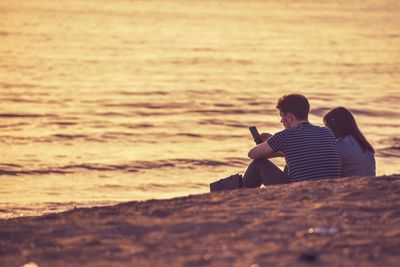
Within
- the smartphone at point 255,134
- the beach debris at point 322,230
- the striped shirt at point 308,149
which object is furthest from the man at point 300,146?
the beach debris at point 322,230

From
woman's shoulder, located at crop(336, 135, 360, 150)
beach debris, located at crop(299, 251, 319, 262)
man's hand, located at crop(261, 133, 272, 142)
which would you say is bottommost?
beach debris, located at crop(299, 251, 319, 262)

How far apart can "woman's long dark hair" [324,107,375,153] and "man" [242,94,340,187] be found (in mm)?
400

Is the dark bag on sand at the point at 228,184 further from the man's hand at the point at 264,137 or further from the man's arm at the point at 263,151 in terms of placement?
the man's hand at the point at 264,137

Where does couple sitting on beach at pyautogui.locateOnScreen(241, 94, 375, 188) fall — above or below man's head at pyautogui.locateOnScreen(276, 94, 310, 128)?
below

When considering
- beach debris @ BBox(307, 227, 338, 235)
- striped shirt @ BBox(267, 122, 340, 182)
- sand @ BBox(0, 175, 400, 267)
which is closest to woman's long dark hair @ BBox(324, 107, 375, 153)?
striped shirt @ BBox(267, 122, 340, 182)

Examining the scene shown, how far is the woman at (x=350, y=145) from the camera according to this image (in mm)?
8562

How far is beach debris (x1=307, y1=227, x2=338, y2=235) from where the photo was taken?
6.27 meters

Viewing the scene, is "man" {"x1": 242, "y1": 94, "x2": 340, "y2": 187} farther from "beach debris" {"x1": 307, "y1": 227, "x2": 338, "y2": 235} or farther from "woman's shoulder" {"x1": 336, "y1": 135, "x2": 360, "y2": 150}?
"beach debris" {"x1": 307, "y1": 227, "x2": 338, "y2": 235}

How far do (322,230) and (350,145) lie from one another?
7.72 ft

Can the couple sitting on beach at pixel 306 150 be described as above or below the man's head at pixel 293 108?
below

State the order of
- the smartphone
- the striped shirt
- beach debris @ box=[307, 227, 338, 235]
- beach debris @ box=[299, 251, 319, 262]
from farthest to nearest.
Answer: the smartphone < the striped shirt < beach debris @ box=[307, 227, 338, 235] < beach debris @ box=[299, 251, 319, 262]

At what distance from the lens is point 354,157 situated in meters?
8.59

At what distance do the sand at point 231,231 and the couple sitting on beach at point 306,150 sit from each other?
19.0 inches

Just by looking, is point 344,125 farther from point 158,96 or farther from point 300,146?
point 158,96
